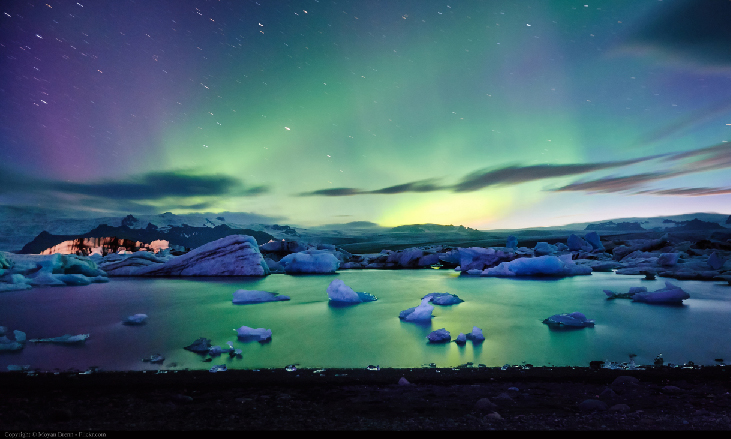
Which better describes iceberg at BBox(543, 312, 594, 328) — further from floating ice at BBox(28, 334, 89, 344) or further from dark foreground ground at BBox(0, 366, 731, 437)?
floating ice at BBox(28, 334, 89, 344)

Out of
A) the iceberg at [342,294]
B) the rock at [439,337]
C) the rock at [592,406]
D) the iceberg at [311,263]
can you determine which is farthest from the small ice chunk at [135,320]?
the iceberg at [311,263]

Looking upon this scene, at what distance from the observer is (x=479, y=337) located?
6141 mm

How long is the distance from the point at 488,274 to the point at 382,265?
11.9 meters

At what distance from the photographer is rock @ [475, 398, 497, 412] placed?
291cm

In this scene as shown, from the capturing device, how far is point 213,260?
65.3ft

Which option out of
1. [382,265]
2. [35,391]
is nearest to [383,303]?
[35,391]

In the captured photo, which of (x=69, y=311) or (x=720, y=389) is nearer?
(x=720, y=389)

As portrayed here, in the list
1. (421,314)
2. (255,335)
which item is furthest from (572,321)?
(255,335)

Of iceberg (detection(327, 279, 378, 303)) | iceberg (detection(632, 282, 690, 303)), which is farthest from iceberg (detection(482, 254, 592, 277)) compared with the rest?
iceberg (detection(327, 279, 378, 303))

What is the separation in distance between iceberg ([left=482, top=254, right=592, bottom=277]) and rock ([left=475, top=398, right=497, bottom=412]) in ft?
58.9

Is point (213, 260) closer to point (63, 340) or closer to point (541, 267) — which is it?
point (63, 340)

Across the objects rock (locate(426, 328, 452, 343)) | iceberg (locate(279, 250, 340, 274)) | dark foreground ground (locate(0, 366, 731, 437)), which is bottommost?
iceberg (locate(279, 250, 340, 274))

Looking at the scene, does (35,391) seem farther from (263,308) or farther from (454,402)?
(263,308)

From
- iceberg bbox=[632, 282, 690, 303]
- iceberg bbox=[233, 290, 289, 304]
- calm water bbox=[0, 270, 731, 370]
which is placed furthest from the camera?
iceberg bbox=[233, 290, 289, 304]
